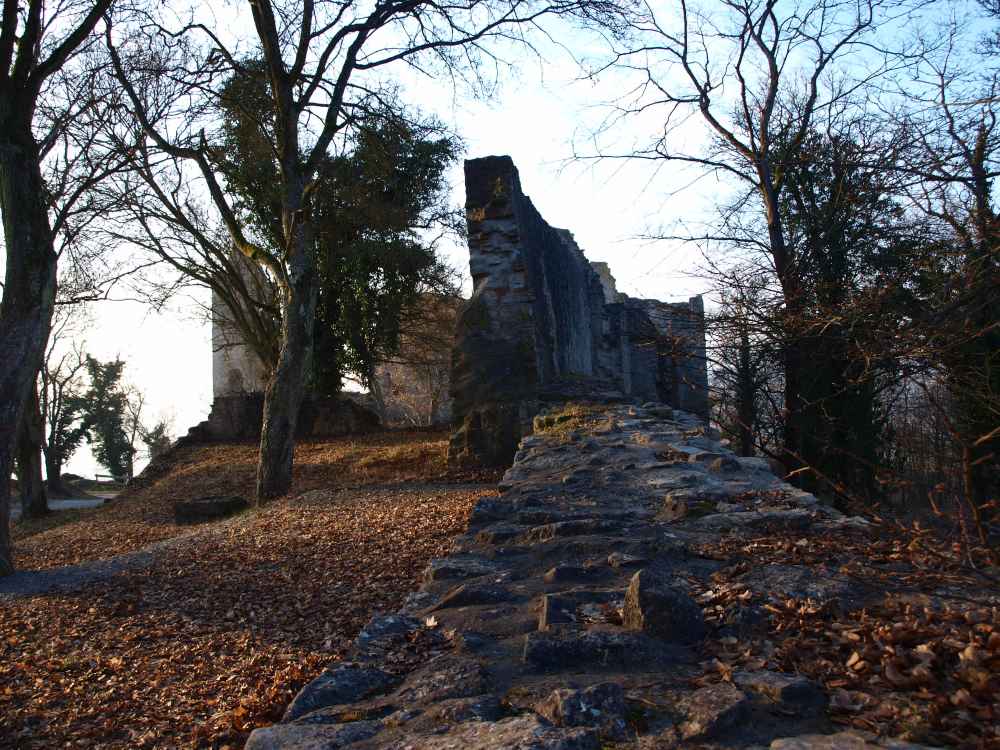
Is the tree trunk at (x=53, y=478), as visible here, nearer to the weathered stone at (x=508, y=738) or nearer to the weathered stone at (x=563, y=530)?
the weathered stone at (x=563, y=530)

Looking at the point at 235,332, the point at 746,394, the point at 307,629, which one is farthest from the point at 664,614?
the point at 235,332

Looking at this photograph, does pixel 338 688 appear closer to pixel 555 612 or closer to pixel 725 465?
pixel 555 612

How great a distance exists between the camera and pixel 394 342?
55.7ft

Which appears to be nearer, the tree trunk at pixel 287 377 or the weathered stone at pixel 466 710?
the weathered stone at pixel 466 710

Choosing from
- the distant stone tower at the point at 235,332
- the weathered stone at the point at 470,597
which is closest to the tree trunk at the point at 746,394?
the weathered stone at the point at 470,597

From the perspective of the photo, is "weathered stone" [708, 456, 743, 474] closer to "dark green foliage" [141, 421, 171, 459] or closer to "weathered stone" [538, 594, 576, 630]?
"weathered stone" [538, 594, 576, 630]

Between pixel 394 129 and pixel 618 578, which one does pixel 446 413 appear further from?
pixel 618 578

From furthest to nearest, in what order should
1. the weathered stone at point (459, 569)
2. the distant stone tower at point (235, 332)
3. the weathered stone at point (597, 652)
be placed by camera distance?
the distant stone tower at point (235, 332)
the weathered stone at point (459, 569)
the weathered stone at point (597, 652)

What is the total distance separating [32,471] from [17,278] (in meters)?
10.6

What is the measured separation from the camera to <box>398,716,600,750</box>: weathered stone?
6.56ft

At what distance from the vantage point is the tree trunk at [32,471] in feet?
51.4

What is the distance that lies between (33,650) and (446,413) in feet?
91.3

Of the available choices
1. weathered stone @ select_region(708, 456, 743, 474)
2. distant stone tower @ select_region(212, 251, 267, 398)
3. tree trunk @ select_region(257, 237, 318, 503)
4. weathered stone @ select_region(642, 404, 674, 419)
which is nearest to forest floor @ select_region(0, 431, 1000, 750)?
tree trunk @ select_region(257, 237, 318, 503)

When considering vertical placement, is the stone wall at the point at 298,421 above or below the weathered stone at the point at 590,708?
above
